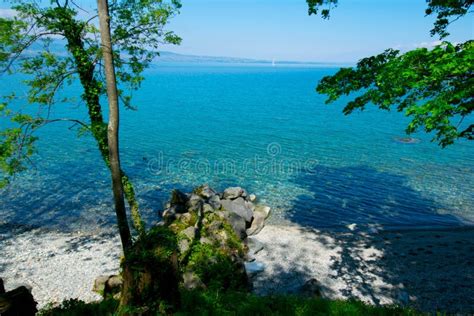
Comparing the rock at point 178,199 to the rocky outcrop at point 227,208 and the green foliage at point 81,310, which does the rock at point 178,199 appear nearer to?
the rocky outcrop at point 227,208

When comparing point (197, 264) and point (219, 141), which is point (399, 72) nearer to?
point (197, 264)

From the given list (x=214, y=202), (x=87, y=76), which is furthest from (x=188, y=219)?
(x=87, y=76)

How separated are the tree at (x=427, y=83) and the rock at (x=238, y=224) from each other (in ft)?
39.9

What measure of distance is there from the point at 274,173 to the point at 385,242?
1633 cm

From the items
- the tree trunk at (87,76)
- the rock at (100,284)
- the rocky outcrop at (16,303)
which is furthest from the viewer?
the rock at (100,284)

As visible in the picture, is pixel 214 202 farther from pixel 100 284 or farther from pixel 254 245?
pixel 100 284

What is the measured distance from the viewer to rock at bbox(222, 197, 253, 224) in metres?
23.5

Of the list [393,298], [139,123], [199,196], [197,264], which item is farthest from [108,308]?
[139,123]

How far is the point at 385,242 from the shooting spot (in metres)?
22.0

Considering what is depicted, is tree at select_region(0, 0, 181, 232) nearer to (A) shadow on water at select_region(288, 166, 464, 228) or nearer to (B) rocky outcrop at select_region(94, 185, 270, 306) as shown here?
(B) rocky outcrop at select_region(94, 185, 270, 306)

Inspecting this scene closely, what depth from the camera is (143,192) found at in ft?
101

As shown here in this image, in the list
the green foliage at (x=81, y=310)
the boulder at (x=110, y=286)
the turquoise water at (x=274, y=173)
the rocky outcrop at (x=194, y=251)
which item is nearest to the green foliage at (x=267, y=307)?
the rocky outcrop at (x=194, y=251)

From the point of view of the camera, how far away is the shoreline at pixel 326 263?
52.4ft

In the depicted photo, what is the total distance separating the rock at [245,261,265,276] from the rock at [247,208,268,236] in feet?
13.8
